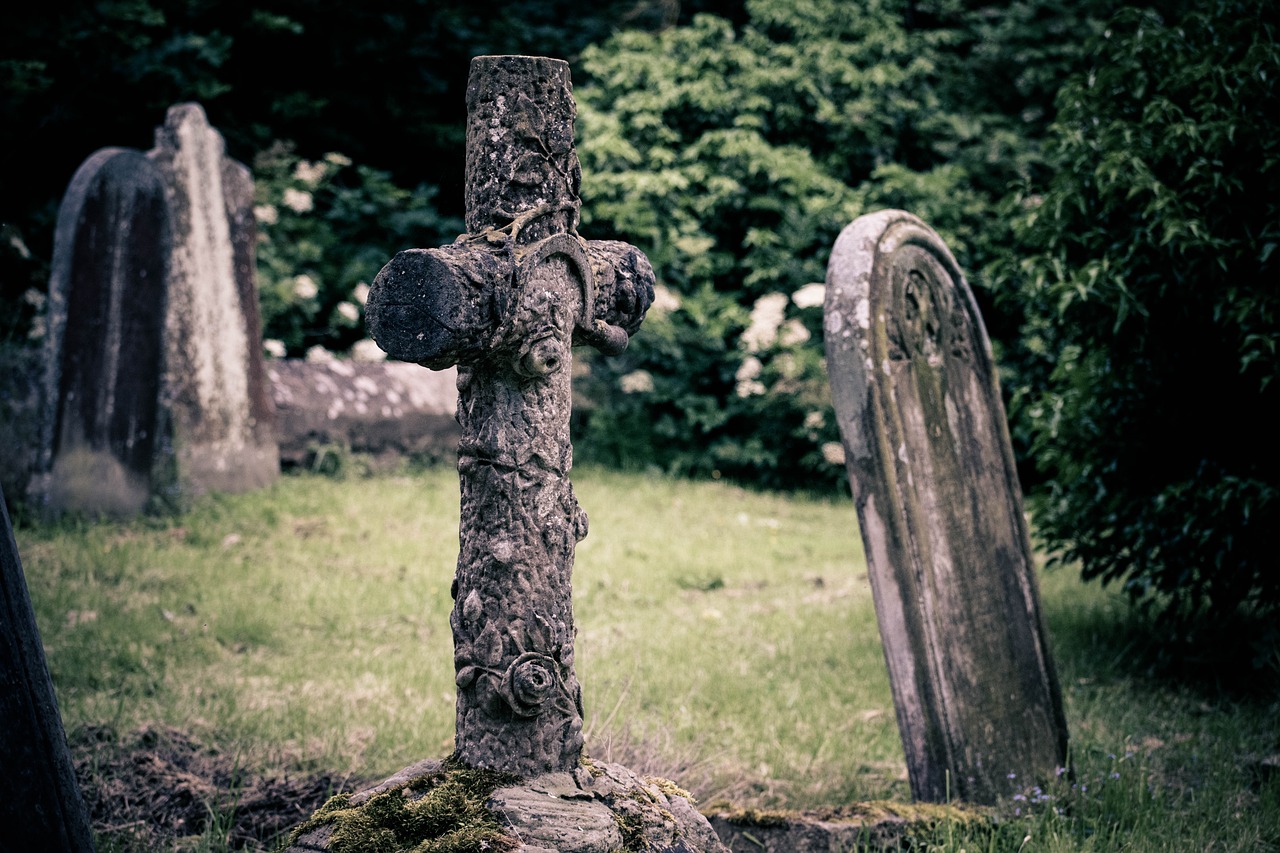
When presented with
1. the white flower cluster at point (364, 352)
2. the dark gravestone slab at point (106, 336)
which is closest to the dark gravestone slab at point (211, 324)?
the dark gravestone slab at point (106, 336)

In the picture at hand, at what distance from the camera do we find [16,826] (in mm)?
2174

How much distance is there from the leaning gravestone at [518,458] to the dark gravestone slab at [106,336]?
16.8 ft

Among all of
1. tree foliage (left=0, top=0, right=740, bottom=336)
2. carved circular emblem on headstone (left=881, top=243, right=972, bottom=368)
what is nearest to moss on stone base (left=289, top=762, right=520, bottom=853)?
carved circular emblem on headstone (left=881, top=243, right=972, bottom=368)

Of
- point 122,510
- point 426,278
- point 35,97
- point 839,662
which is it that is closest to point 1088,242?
point 839,662

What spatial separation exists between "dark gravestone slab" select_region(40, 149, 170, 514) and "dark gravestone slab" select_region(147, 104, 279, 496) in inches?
8.2

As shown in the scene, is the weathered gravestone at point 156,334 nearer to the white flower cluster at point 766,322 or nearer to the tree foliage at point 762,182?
the tree foliage at point 762,182

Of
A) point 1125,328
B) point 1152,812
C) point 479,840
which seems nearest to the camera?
point 479,840

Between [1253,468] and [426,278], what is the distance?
4059 mm

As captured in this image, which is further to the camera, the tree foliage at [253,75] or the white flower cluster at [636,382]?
the white flower cluster at [636,382]

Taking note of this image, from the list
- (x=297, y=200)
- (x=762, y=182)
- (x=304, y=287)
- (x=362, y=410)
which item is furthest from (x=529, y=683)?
(x=762, y=182)

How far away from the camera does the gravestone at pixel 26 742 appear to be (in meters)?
2.17

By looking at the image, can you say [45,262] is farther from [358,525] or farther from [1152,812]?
[1152,812]

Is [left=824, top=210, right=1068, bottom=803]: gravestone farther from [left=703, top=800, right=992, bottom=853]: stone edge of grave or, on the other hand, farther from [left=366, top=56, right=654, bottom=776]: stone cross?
[left=366, top=56, right=654, bottom=776]: stone cross

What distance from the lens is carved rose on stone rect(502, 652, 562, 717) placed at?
2.34 meters
